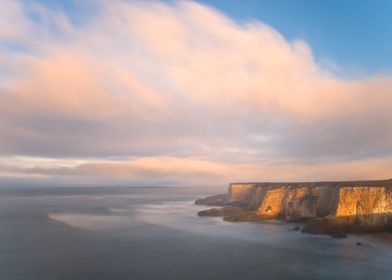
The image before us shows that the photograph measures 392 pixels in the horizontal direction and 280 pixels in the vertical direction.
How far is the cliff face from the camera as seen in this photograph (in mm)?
51375

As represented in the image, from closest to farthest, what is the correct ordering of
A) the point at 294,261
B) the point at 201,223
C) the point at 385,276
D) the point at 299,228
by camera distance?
the point at 385,276 < the point at 294,261 < the point at 299,228 < the point at 201,223

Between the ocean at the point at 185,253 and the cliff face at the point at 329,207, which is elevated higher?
the cliff face at the point at 329,207

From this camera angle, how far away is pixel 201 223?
214 feet

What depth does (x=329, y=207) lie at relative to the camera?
211ft

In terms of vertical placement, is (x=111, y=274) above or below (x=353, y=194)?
below

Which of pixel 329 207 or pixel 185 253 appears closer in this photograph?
pixel 185 253

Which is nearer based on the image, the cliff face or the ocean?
the ocean

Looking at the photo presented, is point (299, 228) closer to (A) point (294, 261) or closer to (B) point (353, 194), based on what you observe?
(B) point (353, 194)

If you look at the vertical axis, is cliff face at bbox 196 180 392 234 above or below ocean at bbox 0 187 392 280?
above

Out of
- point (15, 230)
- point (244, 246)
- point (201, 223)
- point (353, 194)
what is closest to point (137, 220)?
point (201, 223)

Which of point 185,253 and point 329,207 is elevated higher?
point 329,207

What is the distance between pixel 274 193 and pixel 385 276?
3943cm

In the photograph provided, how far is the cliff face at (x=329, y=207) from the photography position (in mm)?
51375

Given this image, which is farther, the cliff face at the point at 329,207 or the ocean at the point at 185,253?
the cliff face at the point at 329,207
